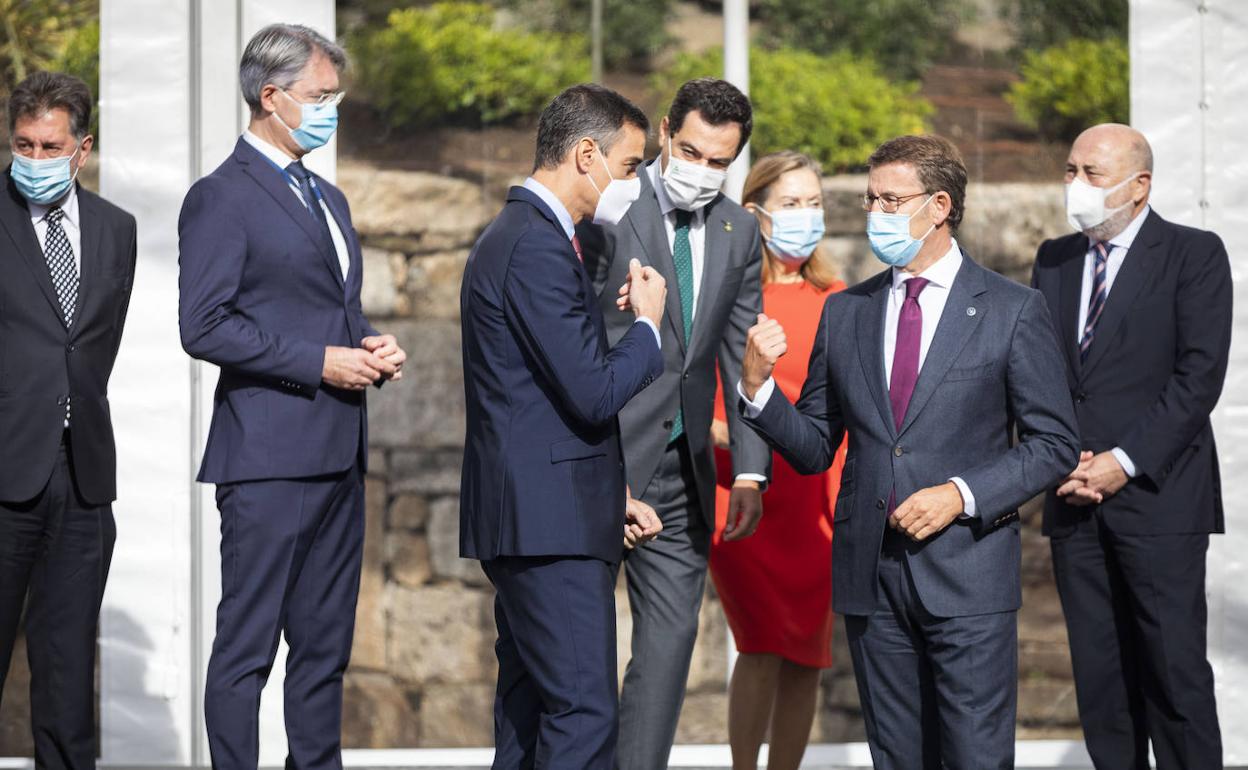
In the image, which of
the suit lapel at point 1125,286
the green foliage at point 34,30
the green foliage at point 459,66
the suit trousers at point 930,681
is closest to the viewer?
the suit trousers at point 930,681

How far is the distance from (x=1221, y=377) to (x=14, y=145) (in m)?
3.41

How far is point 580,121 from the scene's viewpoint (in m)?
3.74

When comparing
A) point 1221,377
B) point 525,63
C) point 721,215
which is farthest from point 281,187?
point 1221,377

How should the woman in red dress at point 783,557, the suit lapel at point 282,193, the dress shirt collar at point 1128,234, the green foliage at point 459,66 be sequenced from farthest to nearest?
the green foliage at point 459,66 < the woman in red dress at point 783,557 < the dress shirt collar at point 1128,234 < the suit lapel at point 282,193

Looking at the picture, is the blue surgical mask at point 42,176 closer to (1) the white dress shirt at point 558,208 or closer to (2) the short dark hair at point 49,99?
(2) the short dark hair at point 49,99

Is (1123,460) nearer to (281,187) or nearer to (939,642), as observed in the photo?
(939,642)

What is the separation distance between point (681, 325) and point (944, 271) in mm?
850

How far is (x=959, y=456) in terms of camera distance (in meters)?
3.71

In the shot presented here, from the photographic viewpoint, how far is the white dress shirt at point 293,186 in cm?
398

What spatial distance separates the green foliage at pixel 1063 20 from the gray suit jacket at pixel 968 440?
98.7 inches

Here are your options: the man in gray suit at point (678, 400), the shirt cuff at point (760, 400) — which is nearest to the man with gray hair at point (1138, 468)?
the man in gray suit at point (678, 400)

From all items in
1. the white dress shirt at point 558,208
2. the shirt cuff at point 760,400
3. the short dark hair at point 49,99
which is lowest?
the shirt cuff at point 760,400

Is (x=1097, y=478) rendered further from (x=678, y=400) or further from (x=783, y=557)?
(x=678, y=400)

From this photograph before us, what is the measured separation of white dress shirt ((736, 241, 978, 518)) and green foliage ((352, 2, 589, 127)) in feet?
7.80
